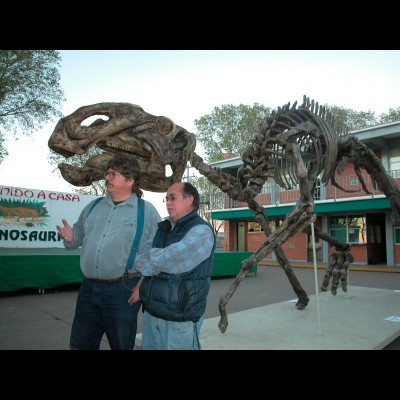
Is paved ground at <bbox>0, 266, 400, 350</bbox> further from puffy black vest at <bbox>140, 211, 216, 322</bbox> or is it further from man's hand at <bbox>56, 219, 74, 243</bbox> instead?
puffy black vest at <bbox>140, 211, 216, 322</bbox>

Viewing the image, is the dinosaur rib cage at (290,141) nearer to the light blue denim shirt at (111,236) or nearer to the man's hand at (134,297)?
the light blue denim shirt at (111,236)

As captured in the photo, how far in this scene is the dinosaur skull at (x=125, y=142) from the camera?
90.0 inches

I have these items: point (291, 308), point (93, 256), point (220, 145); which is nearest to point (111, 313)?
point (93, 256)

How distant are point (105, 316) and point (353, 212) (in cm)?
1731

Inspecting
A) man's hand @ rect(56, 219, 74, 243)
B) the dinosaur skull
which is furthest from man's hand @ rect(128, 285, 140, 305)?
the dinosaur skull

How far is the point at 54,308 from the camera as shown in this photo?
6.51 metres

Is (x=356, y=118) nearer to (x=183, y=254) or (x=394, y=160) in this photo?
(x=394, y=160)

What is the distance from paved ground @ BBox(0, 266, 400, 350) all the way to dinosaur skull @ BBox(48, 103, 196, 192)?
272cm

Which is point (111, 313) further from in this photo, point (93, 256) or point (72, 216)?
point (72, 216)

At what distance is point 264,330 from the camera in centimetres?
441

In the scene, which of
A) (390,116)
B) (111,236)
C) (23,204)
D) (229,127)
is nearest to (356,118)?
(390,116)

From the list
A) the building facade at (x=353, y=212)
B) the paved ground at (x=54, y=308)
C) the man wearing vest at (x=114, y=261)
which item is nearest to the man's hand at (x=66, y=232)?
the man wearing vest at (x=114, y=261)

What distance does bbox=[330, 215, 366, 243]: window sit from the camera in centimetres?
1692

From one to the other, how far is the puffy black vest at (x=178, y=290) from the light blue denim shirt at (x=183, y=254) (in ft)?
0.23
